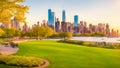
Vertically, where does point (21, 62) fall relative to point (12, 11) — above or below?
below

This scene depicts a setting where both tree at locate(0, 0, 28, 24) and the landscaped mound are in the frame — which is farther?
tree at locate(0, 0, 28, 24)

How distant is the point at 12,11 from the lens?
84.2 feet

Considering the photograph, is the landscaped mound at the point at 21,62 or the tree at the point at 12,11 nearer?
the landscaped mound at the point at 21,62

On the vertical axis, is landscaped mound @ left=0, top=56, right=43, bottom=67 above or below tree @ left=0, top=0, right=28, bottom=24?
below

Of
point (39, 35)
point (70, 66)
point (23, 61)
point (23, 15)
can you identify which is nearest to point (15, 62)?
point (23, 61)

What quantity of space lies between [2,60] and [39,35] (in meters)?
98.1

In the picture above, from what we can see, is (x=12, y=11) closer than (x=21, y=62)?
No

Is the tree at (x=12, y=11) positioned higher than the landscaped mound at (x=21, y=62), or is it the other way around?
the tree at (x=12, y=11)

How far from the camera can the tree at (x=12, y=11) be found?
2519 cm

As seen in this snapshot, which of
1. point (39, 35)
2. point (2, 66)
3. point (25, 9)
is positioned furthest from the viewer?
point (39, 35)

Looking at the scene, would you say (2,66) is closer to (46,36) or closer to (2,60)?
(2,60)

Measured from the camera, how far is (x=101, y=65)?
21.0 metres

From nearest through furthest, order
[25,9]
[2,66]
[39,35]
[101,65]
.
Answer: [2,66]
[101,65]
[25,9]
[39,35]

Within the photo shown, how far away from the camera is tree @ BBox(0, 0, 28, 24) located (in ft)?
82.6
